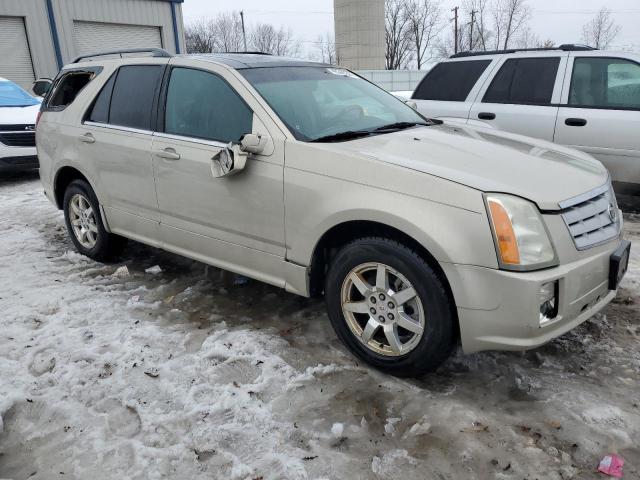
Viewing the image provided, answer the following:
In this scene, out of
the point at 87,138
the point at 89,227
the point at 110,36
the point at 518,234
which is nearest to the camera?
the point at 518,234

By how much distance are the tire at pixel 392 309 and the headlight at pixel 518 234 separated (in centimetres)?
37

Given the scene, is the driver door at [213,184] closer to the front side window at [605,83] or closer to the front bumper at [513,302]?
the front bumper at [513,302]

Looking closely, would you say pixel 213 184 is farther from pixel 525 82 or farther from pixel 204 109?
pixel 525 82

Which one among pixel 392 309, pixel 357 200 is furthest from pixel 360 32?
pixel 392 309

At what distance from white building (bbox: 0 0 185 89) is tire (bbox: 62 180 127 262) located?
15.7 meters

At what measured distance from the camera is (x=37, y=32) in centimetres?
1806

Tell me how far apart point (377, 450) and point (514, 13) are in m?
62.8

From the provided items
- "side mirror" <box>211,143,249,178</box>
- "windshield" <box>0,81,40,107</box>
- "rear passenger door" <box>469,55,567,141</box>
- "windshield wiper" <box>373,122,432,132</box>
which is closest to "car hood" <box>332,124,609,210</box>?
"windshield wiper" <box>373,122,432,132</box>

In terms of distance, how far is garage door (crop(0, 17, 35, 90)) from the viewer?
17453 millimetres

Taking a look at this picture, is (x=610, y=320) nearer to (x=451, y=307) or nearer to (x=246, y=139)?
(x=451, y=307)

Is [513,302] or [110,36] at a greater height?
[110,36]

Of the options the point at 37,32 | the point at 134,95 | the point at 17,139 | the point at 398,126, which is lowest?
the point at 17,139

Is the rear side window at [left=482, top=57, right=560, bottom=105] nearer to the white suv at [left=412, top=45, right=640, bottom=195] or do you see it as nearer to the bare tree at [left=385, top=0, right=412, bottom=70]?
the white suv at [left=412, top=45, right=640, bottom=195]

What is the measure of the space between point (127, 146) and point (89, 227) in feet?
3.78
